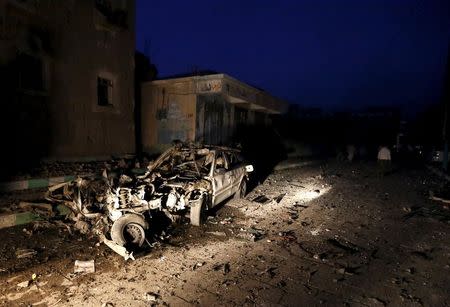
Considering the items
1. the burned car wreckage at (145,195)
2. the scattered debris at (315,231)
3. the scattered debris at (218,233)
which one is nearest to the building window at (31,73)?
the burned car wreckage at (145,195)

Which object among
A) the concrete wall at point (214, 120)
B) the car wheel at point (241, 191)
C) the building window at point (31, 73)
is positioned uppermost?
the building window at point (31, 73)

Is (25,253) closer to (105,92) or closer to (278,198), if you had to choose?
(278,198)

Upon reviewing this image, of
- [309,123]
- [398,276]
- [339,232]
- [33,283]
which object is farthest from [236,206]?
[309,123]

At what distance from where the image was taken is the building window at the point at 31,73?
29.1 feet

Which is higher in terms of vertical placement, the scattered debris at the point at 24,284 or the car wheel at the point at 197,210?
the car wheel at the point at 197,210

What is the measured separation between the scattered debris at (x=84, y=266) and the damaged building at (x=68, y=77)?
6170mm

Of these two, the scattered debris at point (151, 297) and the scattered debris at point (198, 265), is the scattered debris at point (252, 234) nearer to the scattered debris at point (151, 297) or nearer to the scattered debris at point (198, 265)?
the scattered debris at point (198, 265)

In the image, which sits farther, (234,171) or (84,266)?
(234,171)

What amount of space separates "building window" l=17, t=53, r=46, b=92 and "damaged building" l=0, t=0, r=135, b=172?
0.03 meters

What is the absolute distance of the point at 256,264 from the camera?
→ 15.4ft

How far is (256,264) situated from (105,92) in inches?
390

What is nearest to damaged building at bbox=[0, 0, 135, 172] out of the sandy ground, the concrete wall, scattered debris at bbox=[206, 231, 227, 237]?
the concrete wall

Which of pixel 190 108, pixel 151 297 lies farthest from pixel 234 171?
pixel 190 108

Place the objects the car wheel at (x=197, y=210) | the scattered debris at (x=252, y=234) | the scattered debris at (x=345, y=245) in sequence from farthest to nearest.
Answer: the car wheel at (x=197, y=210) < the scattered debris at (x=252, y=234) < the scattered debris at (x=345, y=245)
